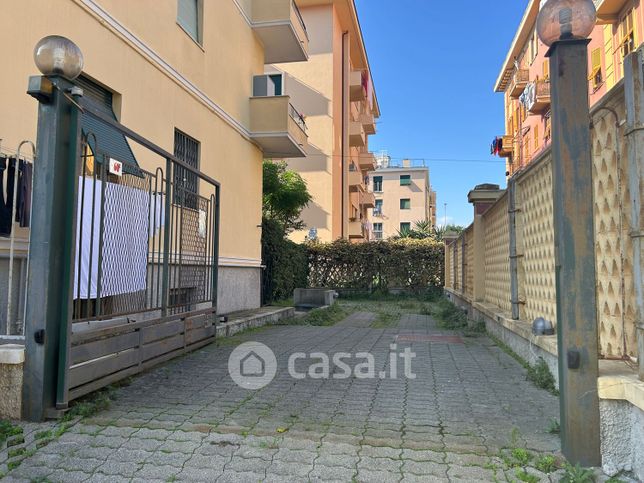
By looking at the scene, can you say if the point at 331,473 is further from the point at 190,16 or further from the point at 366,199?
the point at 366,199

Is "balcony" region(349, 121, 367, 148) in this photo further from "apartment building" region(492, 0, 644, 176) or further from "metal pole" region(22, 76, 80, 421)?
"metal pole" region(22, 76, 80, 421)

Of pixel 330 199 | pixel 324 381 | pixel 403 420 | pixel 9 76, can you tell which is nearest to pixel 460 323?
pixel 324 381

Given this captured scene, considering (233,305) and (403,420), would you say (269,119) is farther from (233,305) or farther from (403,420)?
(403,420)

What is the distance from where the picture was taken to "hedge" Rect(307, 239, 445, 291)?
67.6ft

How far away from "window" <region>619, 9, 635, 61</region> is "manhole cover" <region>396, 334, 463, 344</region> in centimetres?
1273

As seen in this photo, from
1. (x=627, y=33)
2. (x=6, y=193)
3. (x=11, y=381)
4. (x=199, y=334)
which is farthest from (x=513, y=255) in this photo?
(x=627, y=33)

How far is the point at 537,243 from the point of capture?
4.81 m

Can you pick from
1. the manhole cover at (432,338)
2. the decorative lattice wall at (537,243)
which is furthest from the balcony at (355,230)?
the decorative lattice wall at (537,243)

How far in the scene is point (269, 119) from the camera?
11.8m

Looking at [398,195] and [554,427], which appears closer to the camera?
[554,427]

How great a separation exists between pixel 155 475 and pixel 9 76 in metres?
4.53
